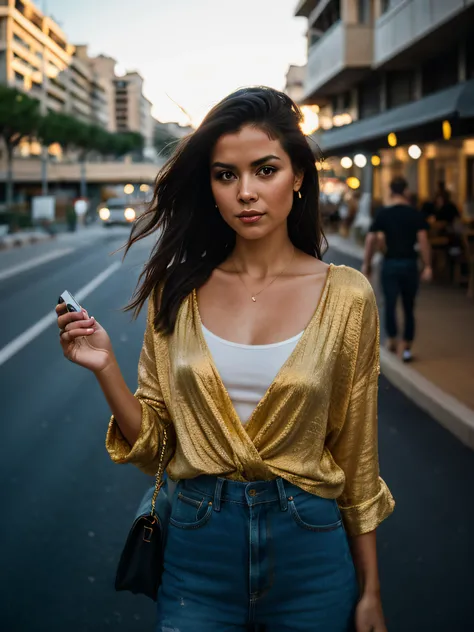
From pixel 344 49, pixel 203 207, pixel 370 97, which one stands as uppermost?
pixel 344 49

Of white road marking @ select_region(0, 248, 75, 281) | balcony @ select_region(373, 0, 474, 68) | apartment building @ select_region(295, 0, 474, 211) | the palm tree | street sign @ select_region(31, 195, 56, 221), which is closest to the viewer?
apartment building @ select_region(295, 0, 474, 211)

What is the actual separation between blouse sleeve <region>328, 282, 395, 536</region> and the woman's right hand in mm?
563

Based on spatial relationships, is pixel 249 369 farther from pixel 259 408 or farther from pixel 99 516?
pixel 99 516

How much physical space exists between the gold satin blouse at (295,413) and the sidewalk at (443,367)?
4815mm

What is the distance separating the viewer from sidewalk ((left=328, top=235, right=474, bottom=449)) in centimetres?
732

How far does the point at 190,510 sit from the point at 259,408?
27 cm

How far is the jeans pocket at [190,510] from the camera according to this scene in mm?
1978

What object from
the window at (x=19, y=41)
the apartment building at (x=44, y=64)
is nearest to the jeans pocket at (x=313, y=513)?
the apartment building at (x=44, y=64)

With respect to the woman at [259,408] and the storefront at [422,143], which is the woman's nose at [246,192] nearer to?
the woman at [259,408]

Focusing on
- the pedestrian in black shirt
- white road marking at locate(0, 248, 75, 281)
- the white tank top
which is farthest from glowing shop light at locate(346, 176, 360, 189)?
the white tank top

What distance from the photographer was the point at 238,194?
2.08 m

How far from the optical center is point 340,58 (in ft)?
113

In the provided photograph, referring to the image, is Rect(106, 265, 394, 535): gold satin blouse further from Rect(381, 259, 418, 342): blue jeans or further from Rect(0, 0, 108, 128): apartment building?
Rect(0, 0, 108, 128): apartment building

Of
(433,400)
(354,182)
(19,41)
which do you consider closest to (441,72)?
(354,182)
